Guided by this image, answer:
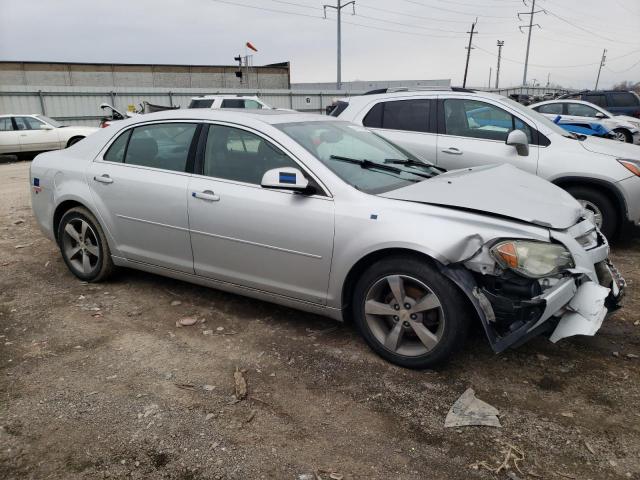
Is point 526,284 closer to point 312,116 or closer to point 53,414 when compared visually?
point 312,116

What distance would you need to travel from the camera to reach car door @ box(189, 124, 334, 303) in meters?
3.43

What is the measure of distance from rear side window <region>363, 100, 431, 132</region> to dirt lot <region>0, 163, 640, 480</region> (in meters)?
3.29

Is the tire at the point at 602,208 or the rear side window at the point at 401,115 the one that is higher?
the rear side window at the point at 401,115

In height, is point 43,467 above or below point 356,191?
below

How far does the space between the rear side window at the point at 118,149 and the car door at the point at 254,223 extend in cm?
92

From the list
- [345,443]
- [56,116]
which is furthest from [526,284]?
[56,116]

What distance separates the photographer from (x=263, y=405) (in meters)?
2.95

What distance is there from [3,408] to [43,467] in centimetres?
67

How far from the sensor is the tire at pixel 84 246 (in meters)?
4.55

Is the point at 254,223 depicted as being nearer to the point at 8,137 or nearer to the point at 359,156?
the point at 359,156

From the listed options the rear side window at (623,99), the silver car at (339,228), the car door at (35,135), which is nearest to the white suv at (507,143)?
the silver car at (339,228)

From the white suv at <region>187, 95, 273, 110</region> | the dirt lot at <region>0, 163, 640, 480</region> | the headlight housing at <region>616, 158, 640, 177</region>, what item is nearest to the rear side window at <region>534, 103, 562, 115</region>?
the white suv at <region>187, 95, 273, 110</region>

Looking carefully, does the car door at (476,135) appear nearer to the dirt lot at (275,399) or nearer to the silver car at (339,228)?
the silver car at (339,228)

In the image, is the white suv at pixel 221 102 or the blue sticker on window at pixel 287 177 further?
the white suv at pixel 221 102
